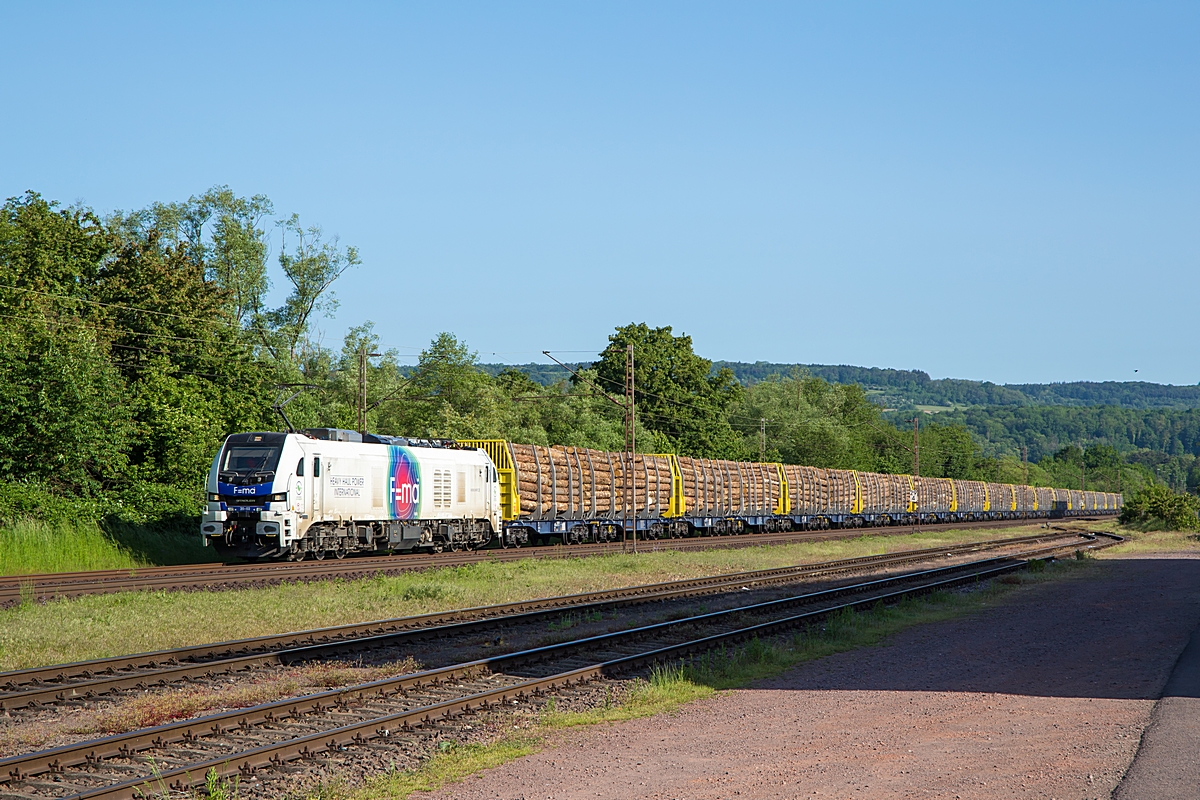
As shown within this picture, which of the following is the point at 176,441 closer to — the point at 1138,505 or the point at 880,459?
the point at 1138,505

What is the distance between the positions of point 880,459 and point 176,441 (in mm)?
91057

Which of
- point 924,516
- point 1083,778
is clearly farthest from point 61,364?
point 924,516

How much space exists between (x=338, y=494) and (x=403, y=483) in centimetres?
299

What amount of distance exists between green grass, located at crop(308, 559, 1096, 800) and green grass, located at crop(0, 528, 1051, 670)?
6.90 meters

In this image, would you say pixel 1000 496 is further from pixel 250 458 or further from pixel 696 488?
pixel 250 458

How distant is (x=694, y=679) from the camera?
46.2 feet

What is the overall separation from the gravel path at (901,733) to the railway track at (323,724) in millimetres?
1585

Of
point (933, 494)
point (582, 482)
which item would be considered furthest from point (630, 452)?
point (933, 494)

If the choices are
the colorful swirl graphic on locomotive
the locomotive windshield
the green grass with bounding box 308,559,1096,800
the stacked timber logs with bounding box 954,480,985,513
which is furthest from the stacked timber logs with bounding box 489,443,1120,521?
the green grass with bounding box 308,559,1096,800

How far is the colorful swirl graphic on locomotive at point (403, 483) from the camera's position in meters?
31.7

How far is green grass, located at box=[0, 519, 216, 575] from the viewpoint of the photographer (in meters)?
25.9

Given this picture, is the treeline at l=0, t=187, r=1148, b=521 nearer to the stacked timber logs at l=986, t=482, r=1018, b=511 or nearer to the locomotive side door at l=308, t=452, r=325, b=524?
the locomotive side door at l=308, t=452, r=325, b=524

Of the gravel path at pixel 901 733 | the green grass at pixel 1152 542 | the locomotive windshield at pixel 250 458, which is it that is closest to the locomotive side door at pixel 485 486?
the locomotive windshield at pixel 250 458

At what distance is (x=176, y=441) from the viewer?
35000 millimetres
